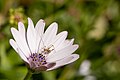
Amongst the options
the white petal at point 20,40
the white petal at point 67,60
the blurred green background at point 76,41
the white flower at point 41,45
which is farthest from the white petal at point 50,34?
the blurred green background at point 76,41

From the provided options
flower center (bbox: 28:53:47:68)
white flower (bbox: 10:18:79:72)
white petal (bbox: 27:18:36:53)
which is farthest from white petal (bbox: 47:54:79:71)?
white petal (bbox: 27:18:36:53)

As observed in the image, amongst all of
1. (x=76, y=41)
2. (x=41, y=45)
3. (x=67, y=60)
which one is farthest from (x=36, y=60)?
(x=76, y=41)

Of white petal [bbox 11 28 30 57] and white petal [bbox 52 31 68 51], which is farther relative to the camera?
white petal [bbox 52 31 68 51]

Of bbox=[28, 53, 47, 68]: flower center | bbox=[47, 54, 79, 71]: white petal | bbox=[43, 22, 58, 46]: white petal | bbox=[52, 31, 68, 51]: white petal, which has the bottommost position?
bbox=[47, 54, 79, 71]: white petal

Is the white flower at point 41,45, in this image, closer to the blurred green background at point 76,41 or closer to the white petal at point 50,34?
the white petal at point 50,34

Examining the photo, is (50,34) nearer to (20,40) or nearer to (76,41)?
(20,40)

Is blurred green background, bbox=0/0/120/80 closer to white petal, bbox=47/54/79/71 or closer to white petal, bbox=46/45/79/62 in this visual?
white petal, bbox=46/45/79/62

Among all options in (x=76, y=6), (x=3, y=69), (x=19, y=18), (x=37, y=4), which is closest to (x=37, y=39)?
(x=19, y=18)
